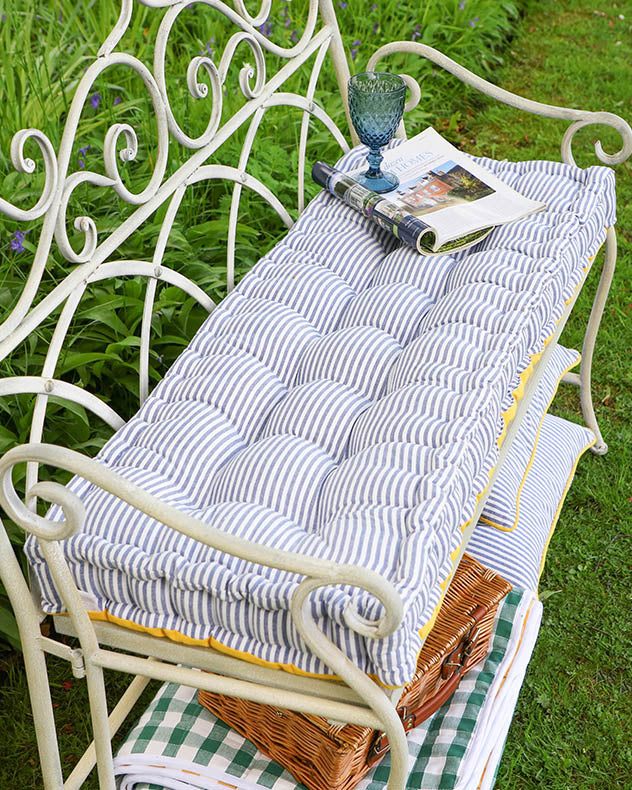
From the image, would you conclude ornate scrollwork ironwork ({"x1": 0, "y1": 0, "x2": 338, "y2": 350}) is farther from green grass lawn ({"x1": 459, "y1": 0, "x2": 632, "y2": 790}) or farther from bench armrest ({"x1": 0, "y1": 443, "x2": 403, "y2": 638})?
green grass lawn ({"x1": 459, "y1": 0, "x2": 632, "y2": 790})

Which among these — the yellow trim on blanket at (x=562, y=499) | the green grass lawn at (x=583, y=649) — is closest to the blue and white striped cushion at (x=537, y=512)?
the yellow trim on blanket at (x=562, y=499)

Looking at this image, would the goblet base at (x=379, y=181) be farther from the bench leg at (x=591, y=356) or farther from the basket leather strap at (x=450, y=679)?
the basket leather strap at (x=450, y=679)

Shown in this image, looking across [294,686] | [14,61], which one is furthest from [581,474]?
[14,61]

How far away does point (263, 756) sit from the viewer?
1479mm

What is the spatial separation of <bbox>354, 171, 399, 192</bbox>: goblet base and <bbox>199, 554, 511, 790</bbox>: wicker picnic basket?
2.68 feet

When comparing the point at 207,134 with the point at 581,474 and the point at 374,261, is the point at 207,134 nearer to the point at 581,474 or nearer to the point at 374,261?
the point at 374,261

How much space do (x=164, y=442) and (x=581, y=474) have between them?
133cm

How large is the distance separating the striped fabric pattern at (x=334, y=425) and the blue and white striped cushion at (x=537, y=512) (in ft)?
1.45

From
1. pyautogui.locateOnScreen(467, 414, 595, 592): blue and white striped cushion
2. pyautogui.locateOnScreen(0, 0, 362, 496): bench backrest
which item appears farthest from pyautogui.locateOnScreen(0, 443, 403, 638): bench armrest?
pyautogui.locateOnScreen(467, 414, 595, 592): blue and white striped cushion

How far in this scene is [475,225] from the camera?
1826 millimetres

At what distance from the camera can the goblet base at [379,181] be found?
6.29 feet

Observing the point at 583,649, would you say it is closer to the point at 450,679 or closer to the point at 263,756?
the point at 450,679

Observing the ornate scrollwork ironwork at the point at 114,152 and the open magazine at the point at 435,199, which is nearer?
the ornate scrollwork ironwork at the point at 114,152

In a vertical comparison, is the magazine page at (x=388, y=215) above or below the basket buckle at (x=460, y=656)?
above
